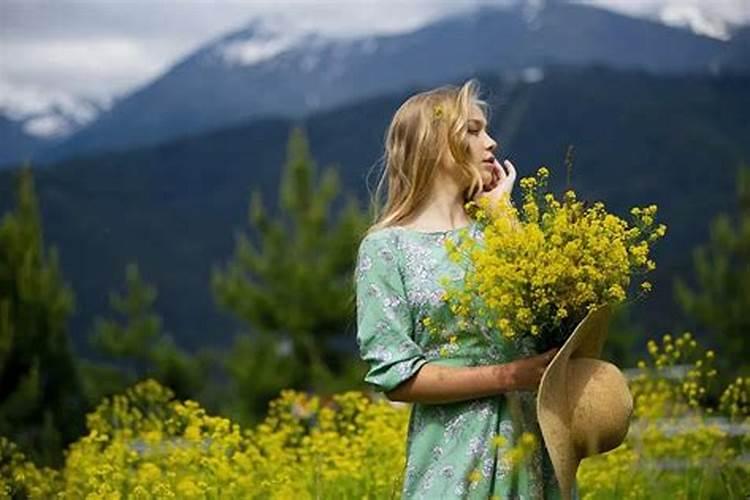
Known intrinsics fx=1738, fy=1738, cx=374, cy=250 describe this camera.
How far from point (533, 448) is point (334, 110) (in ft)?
275

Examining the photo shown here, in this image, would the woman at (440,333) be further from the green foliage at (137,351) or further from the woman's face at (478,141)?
the green foliage at (137,351)

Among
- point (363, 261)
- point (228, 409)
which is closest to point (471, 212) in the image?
point (363, 261)

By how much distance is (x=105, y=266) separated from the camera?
204 ft

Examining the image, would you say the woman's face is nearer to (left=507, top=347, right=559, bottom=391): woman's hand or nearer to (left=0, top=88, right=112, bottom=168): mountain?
(left=507, top=347, right=559, bottom=391): woman's hand

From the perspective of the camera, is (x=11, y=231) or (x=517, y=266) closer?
(x=517, y=266)

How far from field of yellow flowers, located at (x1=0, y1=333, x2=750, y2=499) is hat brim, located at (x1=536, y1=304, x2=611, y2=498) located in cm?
181

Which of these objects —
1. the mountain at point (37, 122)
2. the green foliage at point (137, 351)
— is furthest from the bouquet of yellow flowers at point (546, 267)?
the mountain at point (37, 122)

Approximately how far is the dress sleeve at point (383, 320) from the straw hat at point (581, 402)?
0.28m

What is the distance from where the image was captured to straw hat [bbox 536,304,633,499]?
328cm

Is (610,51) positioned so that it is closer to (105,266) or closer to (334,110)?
(334,110)

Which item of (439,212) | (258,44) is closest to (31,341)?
(439,212)

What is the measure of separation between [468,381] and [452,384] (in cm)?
4

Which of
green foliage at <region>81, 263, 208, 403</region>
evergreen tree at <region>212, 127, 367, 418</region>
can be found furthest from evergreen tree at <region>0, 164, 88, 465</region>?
green foliage at <region>81, 263, 208, 403</region>

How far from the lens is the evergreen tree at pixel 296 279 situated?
64.2 ft
